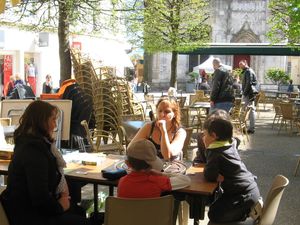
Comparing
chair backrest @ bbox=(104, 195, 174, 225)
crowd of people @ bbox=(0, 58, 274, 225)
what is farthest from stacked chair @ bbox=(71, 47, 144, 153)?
chair backrest @ bbox=(104, 195, 174, 225)

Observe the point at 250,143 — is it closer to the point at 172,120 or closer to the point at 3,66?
the point at 172,120

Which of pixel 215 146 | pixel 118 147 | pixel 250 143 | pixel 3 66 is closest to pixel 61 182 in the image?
pixel 215 146

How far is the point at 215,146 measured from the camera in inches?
148

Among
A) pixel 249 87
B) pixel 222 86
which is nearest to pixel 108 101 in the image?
pixel 222 86

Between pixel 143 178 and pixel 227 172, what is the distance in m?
0.76

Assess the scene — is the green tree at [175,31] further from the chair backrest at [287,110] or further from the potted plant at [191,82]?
the potted plant at [191,82]

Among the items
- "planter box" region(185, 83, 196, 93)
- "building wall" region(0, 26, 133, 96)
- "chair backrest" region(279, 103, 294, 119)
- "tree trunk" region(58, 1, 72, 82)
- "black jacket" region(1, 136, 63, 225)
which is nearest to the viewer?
"black jacket" region(1, 136, 63, 225)

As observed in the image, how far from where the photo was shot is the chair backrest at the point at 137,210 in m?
2.94

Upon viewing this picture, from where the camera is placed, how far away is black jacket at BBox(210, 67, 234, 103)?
10.5 meters

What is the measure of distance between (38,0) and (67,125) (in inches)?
219

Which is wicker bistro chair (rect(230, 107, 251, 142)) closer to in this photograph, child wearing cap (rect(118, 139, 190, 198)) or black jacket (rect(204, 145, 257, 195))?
black jacket (rect(204, 145, 257, 195))

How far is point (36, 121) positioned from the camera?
3.40m

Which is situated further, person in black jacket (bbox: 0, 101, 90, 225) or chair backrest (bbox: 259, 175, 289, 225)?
chair backrest (bbox: 259, 175, 289, 225)

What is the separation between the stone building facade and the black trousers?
38.4m
